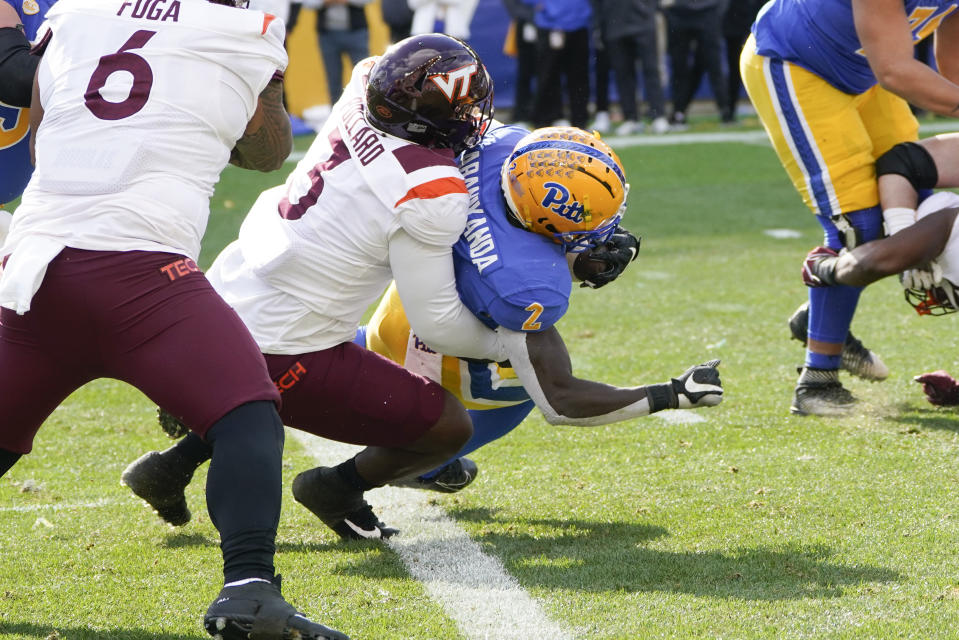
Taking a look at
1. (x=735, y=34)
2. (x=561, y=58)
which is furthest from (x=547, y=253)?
(x=735, y=34)

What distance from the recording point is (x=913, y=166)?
4262 millimetres

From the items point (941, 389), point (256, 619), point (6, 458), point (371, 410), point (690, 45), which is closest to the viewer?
Answer: point (256, 619)

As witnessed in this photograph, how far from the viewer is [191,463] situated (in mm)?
3424

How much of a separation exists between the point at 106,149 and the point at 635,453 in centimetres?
217

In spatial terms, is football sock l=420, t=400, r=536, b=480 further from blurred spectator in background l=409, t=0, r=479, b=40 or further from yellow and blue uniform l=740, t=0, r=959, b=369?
blurred spectator in background l=409, t=0, r=479, b=40

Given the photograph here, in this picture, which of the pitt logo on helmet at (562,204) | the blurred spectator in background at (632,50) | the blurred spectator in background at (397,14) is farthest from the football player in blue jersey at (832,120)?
the blurred spectator in background at (397,14)

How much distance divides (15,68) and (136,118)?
74 centimetres

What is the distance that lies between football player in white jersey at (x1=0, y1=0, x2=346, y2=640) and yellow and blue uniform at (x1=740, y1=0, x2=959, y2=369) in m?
2.33

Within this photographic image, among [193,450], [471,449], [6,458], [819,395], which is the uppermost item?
[6,458]

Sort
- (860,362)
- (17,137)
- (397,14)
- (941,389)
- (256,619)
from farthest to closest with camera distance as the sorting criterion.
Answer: (397,14) → (860,362) → (941,389) → (17,137) → (256,619)

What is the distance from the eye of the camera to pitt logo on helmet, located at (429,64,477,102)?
9.73ft

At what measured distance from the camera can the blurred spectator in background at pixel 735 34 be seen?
1256cm

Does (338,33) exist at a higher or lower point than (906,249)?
lower

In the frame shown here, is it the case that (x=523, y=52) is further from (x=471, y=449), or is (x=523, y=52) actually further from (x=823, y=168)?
(x=471, y=449)
